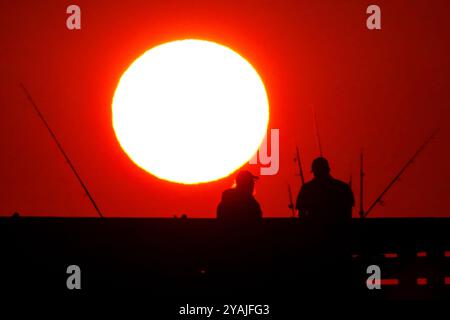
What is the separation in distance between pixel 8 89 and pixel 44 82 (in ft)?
10.6

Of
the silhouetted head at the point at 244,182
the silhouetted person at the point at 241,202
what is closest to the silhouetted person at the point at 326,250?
the silhouetted person at the point at 241,202

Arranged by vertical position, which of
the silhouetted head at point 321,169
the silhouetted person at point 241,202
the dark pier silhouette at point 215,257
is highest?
the silhouetted head at point 321,169

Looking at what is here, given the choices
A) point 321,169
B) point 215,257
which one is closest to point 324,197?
point 321,169

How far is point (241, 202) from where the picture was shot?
1052cm

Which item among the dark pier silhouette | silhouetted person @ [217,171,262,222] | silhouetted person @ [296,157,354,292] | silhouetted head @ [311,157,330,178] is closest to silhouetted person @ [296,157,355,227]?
silhouetted head @ [311,157,330,178]

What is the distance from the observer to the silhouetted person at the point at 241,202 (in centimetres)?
1038

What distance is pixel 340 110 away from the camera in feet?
84.3

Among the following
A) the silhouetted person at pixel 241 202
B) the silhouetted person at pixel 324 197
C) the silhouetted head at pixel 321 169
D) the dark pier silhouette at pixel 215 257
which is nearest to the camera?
the dark pier silhouette at pixel 215 257

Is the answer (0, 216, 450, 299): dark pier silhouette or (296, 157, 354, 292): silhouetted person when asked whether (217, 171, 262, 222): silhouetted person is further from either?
(296, 157, 354, 292): silhouetted person

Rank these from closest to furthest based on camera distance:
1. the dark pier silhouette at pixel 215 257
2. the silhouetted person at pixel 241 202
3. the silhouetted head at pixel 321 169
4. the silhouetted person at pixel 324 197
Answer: the dark pier silhouette at pixel 215 257 → the silhouetted person at pixel 241 202 → the silhouetted person at pixel 324 197 → the silhouetted head at pixel 321 169

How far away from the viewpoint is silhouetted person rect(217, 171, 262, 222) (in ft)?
34.0

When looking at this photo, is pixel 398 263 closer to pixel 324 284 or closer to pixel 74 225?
pixel 324 284

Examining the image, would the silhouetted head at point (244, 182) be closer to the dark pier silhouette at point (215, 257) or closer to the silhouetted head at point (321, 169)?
the silhouetted head at point (321, 169)
